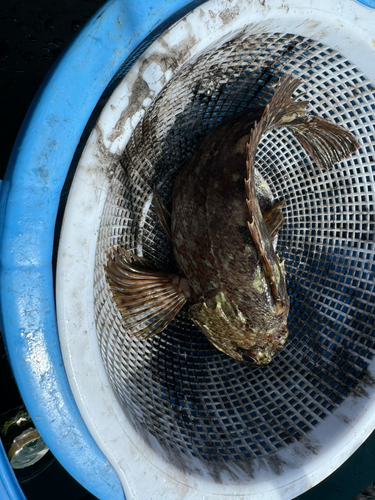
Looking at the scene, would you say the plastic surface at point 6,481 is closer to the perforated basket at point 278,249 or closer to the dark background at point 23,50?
the perforated basket at point 278,249

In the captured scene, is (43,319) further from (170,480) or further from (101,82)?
(170,480)

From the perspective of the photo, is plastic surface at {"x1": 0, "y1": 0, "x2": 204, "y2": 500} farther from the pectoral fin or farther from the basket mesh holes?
the pectoral fin

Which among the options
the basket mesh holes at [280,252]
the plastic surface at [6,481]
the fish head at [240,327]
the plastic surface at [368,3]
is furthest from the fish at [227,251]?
the plastic surface at [6,481]

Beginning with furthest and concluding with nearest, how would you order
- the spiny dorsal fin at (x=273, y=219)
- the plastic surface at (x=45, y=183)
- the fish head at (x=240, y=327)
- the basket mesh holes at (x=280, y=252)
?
1. the spiny dorsal fin at (x=273, y=219)
2. the basket mesh holes at (x=280, y=252)
3. the fish head at (x=240, y=327)
4. the plastic surface at (x=45, y=183)

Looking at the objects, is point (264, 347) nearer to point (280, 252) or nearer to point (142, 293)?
point (142, 293)

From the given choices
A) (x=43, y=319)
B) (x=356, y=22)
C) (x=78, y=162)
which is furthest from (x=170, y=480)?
(x=356, y=22)

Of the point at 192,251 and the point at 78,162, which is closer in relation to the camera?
the point at 78,162

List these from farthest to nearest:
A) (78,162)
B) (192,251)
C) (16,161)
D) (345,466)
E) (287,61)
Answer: (345,466) < (287,61) < (192,251) < (78,162) < (16,161)
